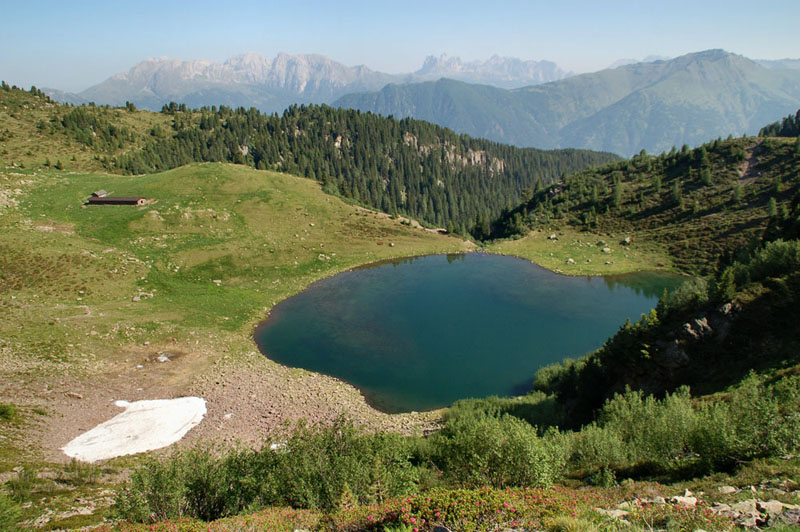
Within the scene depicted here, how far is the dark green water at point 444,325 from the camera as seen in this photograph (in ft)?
123

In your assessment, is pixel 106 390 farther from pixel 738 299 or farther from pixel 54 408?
pixel 738 299

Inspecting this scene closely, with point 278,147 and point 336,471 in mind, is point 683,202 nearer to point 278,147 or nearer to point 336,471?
point 336,471

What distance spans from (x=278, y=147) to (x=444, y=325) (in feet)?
430

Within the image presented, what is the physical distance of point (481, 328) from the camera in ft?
157

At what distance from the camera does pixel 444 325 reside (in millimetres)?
48562

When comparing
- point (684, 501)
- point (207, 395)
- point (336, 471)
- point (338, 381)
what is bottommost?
point (338, 381)

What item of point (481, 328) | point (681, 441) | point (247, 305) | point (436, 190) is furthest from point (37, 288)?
point (436, 190)

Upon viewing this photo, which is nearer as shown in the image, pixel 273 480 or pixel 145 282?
pixel 273 480

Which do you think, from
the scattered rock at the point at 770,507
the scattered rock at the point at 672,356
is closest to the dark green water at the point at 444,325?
the scattered rock at the point at 672,356

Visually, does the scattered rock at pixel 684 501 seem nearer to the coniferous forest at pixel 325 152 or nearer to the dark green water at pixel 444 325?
the dark green water at pixel 444 325

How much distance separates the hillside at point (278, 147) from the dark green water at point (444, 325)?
3006cm

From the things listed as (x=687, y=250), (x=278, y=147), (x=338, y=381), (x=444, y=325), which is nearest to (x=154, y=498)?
(x=338, y=381)

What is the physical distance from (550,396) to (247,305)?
35.8 m

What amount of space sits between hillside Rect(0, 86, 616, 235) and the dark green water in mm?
30058
